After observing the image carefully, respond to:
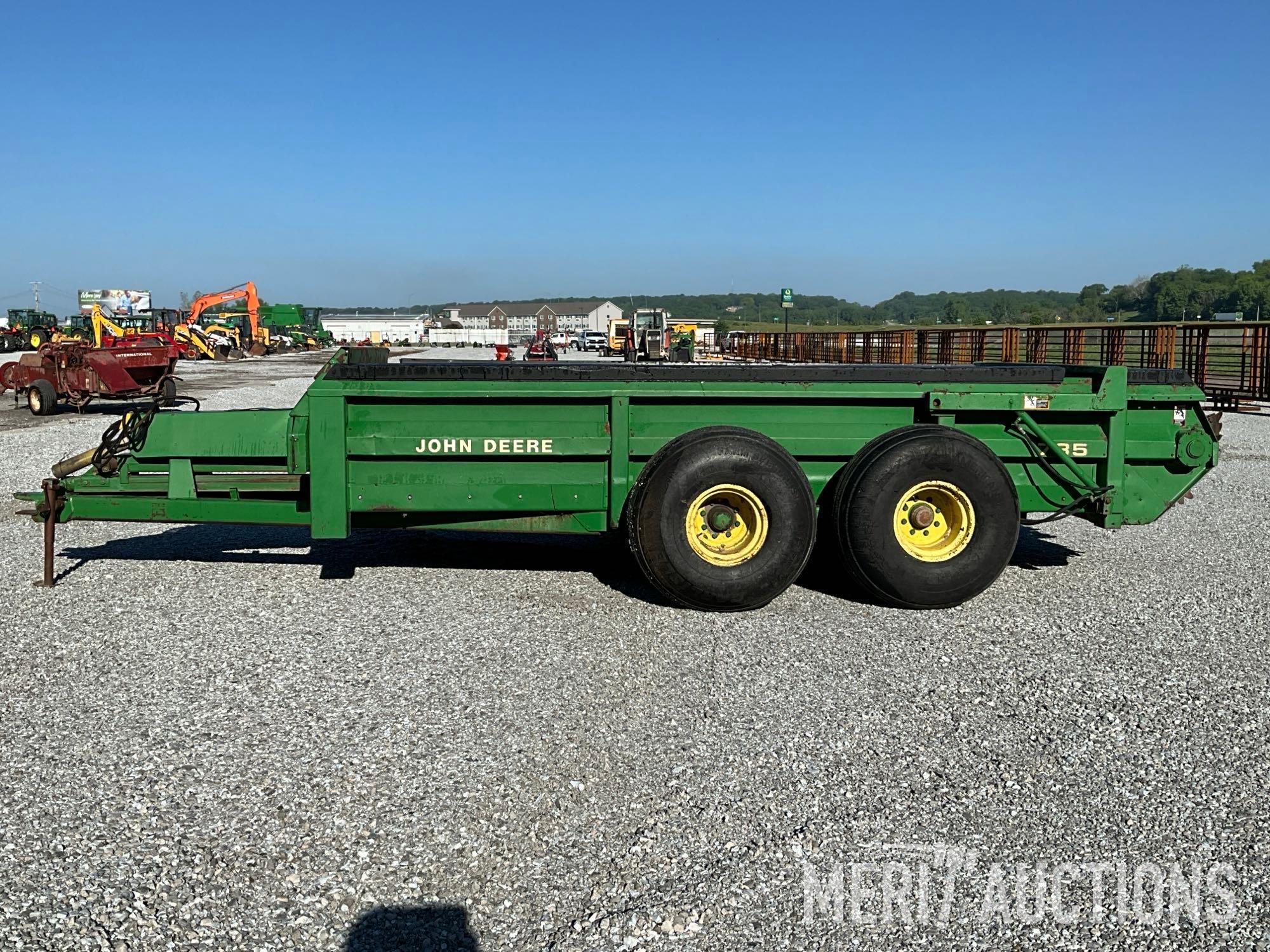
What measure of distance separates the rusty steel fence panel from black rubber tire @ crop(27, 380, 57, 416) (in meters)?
16.1

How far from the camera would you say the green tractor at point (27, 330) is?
2205 inches

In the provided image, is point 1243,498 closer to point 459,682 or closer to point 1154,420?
point 1154,420

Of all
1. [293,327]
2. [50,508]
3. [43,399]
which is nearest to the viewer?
[50,508]

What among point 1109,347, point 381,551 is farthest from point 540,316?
point 381,551

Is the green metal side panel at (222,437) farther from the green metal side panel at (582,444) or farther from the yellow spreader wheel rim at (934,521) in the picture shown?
the yellow spreader wheel rim at (934,521)

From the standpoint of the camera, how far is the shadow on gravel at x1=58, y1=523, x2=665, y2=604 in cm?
793

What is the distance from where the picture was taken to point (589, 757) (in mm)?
4562

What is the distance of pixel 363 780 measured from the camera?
433 cm

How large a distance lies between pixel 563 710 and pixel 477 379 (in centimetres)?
255

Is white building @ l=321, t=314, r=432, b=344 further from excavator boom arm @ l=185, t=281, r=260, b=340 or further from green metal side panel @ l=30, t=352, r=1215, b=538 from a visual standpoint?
green metal side panel @ l=30, t=352, r=1215, b=538

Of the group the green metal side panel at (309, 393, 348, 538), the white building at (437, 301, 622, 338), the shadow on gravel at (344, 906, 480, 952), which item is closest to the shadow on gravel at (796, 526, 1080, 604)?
the green metal side panel at (309, 393, 348, 538)

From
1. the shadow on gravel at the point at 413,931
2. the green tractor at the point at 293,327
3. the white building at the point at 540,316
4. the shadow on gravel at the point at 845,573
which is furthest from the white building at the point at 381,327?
the shadow on gravel at the point at 413,931

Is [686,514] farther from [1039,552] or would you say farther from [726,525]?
[1039,552]

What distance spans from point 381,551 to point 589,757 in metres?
4.34
